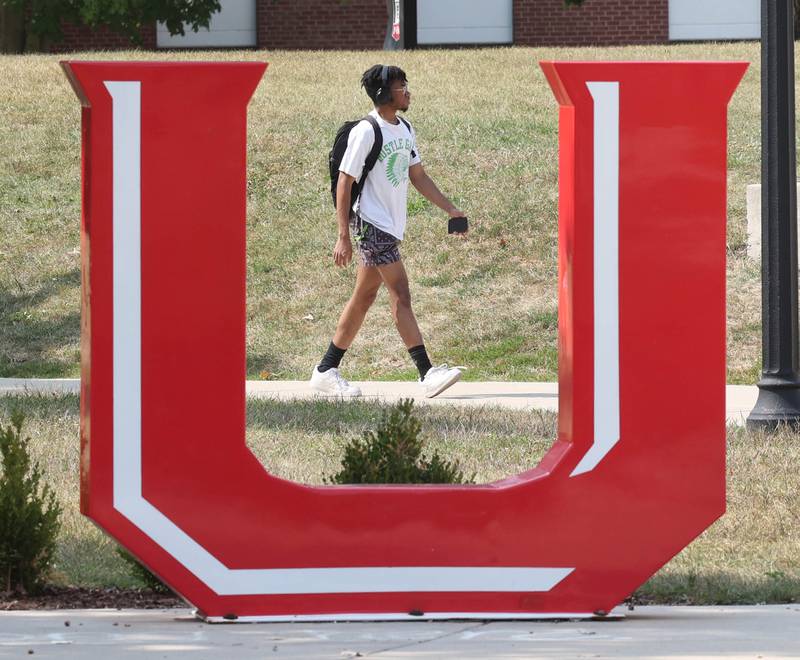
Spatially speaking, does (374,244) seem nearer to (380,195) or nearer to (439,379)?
(380,195)

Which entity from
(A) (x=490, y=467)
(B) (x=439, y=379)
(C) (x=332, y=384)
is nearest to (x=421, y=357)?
(B) (x=439, y=379)

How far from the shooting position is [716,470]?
15.4ft

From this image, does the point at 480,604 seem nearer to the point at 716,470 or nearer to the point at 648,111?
the point at 716,470

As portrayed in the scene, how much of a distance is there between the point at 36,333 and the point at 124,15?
16.2 metres

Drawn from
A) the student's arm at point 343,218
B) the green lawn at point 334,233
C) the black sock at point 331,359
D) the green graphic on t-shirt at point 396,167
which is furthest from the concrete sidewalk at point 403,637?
the green lawn at point 334,233

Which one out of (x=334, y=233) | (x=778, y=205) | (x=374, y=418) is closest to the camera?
(x=778, y=205)

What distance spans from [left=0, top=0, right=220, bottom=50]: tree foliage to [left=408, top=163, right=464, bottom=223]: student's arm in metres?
18.1

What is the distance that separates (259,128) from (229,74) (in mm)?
11163

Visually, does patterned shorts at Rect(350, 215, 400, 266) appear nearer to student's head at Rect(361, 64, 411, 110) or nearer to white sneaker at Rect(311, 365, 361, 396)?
student's head at Rect(361, 64, 411, 110)

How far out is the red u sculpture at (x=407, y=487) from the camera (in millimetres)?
4414

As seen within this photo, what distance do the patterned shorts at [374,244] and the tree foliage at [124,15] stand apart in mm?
18260

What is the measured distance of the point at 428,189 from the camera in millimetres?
8594

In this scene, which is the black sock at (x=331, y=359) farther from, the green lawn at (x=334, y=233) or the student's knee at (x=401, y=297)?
the green lawn at (x=334, y=233)

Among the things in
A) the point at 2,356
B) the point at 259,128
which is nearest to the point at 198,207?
the point at 2,356
